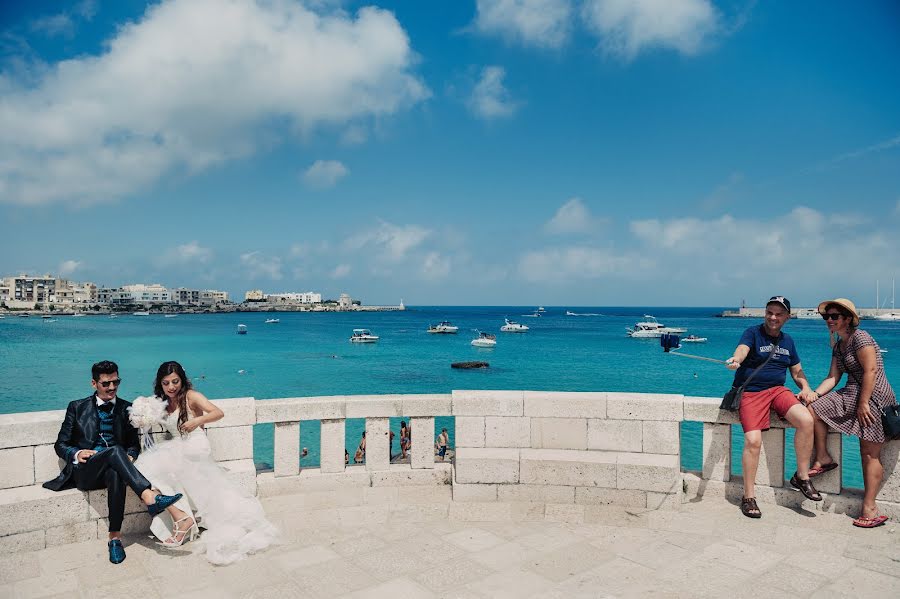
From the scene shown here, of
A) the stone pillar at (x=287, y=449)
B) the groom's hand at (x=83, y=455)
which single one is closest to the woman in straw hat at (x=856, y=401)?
the stone pillar at (x=287, y=449)

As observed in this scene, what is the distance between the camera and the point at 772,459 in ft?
17.9

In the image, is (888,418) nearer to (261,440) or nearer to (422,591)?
(422,591)

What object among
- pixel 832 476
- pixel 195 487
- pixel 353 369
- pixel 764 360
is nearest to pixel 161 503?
pixel 195 487

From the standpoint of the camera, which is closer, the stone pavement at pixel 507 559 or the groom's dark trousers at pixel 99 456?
the stone pavement at pixel 507 559

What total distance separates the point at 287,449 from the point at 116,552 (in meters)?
1.75

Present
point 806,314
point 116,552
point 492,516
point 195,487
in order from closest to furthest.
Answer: point 116,552 < point 195,487 < point 492,516 < point 806,314

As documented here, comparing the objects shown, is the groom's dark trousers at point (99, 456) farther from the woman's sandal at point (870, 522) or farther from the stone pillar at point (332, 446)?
the woman's sandal at point (870, 522)

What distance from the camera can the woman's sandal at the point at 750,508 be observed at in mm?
5125

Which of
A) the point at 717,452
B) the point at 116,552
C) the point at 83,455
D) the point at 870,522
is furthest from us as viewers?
the point at 717,452

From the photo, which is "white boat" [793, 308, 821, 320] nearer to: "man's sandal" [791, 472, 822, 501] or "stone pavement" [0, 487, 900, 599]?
"man's sandal" [791, 472, 822, 501]

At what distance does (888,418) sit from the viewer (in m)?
4.86

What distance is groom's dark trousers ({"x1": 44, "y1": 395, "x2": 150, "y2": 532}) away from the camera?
4.61 meters

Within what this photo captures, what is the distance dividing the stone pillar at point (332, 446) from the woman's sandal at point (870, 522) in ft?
16.3

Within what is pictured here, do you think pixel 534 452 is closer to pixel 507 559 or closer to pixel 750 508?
pixel 507 559
